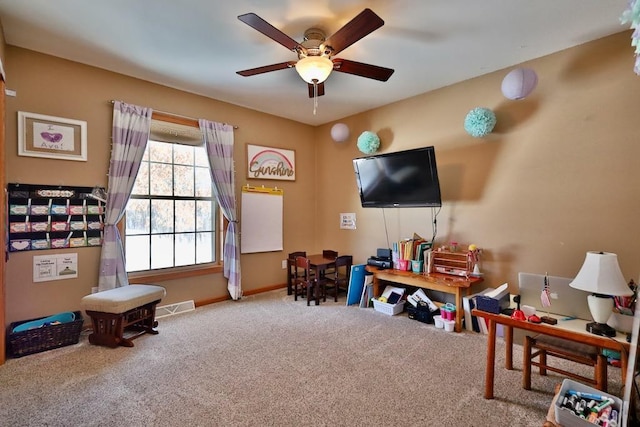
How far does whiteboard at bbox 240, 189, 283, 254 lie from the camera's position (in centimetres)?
414

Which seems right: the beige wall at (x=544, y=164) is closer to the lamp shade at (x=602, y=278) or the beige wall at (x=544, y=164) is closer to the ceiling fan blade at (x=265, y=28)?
the lamp shade at (x=602, y=278)

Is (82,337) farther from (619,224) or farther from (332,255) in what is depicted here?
(619,224)

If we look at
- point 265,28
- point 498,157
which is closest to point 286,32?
point 265,28

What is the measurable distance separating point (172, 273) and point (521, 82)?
3.98m

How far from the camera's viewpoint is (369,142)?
3.98 metres

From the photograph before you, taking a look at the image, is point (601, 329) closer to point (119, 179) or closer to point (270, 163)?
point (270, 163)

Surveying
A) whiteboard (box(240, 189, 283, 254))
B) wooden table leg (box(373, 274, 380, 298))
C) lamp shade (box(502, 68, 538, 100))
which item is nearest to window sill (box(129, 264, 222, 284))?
whiteboard (box(240, 189, 283, 254))

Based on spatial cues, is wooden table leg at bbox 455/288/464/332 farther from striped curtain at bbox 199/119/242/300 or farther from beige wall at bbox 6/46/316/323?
beige wall at bbox 6/46/316/323

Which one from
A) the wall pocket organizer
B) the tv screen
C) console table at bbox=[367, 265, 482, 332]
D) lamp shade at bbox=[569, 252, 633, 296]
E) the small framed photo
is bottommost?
console table at bbox=[367, 265, 482, 332]

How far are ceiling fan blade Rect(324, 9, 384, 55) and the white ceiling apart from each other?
0.27 meters

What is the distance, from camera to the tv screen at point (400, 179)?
320 centimetres

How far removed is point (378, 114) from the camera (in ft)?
13.5

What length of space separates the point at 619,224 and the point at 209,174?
4.09 metres

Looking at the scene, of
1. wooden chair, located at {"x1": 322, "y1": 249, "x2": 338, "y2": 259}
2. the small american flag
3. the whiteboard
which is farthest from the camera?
wooden chair, located at {"x1": 322, "y1": 249, "x2": 338, "y2": 259}
